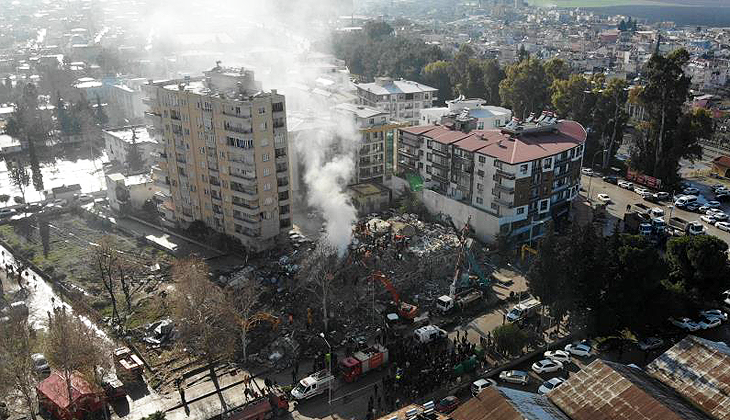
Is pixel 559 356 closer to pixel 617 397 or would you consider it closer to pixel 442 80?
pixel 617 397

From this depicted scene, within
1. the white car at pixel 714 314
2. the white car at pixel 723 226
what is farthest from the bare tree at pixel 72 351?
the white car at pixel 723 226

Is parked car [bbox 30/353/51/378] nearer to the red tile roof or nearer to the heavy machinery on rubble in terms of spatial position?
the red tile roof

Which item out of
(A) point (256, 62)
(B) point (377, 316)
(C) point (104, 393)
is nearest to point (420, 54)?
(A) point (256, 62)

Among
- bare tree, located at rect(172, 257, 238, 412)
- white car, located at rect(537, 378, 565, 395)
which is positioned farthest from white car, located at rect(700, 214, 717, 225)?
bare tree, located at rect(172, 257, 238, 412)

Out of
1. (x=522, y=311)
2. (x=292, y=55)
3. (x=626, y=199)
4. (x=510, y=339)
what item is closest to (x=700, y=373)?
(x=510, y=339)

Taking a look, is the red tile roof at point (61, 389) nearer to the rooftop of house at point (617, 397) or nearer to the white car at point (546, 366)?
the rooftop of house at point (617, 397)

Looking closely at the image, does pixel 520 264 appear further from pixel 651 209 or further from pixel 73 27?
pixel 73 27
